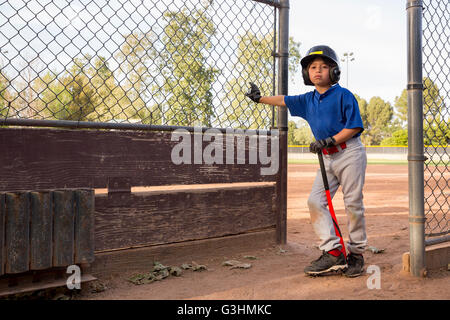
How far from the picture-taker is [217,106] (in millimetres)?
4086

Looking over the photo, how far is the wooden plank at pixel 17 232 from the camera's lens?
8.57ft

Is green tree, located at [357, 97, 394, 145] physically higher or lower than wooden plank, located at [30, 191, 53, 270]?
higher

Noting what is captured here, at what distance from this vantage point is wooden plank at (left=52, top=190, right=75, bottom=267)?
278 cm

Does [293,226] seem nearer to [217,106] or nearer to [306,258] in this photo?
[306,258]

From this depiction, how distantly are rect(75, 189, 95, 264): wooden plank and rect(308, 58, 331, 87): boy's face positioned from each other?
2.20m

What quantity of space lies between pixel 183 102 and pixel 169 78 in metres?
0.29

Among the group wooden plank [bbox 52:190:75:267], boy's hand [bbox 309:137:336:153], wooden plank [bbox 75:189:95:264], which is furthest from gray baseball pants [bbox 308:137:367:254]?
wooden plank [bbox 52:190:75:267]

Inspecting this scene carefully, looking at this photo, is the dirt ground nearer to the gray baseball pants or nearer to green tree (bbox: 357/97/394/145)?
the gray baseball pants

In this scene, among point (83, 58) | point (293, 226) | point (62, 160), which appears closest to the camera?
point (62, 160)

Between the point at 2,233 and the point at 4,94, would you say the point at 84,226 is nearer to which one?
the point at 2,233

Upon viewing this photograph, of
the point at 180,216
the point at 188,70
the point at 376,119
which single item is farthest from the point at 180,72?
the point at 376,119

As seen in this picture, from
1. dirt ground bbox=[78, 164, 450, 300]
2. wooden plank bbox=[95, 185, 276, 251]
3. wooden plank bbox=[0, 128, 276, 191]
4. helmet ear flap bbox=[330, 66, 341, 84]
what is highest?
helmet ear flap bbox=[330, 66, 341, 84]

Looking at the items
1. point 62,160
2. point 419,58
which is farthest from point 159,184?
point 419,58
